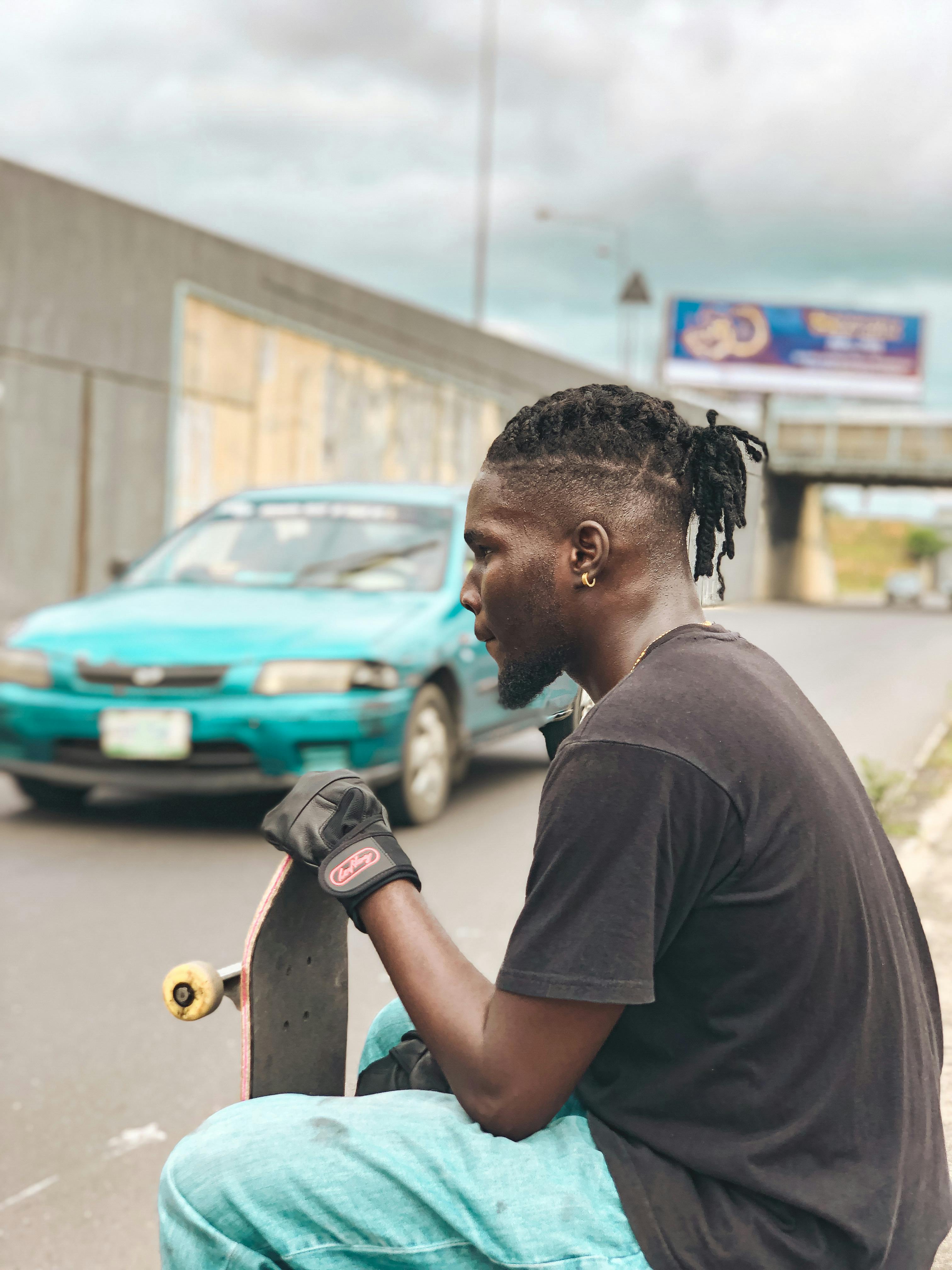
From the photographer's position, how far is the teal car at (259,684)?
19.3 feet

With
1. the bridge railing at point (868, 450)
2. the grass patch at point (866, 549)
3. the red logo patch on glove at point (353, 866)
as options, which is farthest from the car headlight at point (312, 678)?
the grass patch at point (866, 549)

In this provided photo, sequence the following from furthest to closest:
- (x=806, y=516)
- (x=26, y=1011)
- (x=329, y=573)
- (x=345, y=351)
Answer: (x=806, y=516) → (x=345, y=351) → (x=329, y=573) → (x=26, y=1011)

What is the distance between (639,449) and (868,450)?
45.2 m

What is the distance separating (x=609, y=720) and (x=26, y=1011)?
3.00m

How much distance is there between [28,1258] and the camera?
2.67 metres

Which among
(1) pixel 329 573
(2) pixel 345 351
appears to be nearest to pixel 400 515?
(1) pixel 329 573

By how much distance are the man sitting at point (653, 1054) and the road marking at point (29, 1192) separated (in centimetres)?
147

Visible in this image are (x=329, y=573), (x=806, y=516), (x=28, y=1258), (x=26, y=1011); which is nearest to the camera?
(x=28, y=1258)

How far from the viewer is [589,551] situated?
1.77 m

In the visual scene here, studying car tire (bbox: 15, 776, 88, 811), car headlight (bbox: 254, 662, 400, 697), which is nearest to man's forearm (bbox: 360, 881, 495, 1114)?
car headlight (bbox: 254, 662, 400, 697)

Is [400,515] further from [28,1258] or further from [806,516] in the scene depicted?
[806,516]

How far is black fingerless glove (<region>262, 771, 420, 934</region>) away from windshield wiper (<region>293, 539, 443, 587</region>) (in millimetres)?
5188

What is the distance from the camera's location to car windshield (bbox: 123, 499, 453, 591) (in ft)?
22.8

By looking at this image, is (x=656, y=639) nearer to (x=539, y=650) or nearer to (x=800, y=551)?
(x=539, y=650)
